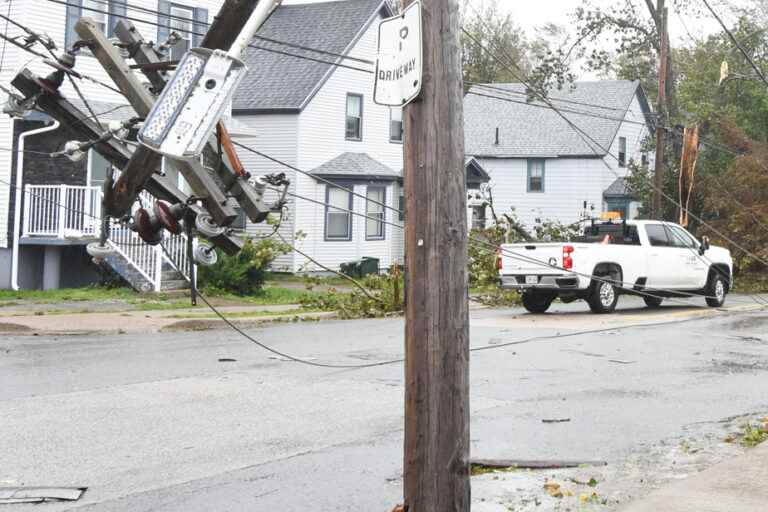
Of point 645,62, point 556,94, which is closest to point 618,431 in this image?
point 556,94

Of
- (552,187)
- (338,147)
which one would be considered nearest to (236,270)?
(338,147)

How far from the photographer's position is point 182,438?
898 cm

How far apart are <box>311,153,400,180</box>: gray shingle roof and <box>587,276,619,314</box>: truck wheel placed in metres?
14.1

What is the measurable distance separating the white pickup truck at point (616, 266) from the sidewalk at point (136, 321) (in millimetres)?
4028

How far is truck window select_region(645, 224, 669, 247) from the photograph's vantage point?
2266cm

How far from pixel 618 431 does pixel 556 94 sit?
41.0m

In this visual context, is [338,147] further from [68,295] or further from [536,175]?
[536,175]

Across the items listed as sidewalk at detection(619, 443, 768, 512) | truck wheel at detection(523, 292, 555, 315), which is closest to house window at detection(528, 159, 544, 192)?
truck wheel at detection(523, 292, 555, 315)

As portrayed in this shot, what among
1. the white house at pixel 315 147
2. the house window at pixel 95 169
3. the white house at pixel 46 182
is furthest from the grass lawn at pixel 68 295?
the house window at pixel 95 169

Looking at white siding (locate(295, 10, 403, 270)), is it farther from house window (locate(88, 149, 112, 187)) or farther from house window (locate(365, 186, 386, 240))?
house window (locate(88, 149, 112, 187))

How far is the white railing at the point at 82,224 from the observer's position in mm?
23953

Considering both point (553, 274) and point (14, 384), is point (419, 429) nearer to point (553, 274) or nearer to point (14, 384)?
point (14, 384)

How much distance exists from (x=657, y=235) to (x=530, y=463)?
51.0ft

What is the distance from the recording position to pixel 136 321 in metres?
18.5
